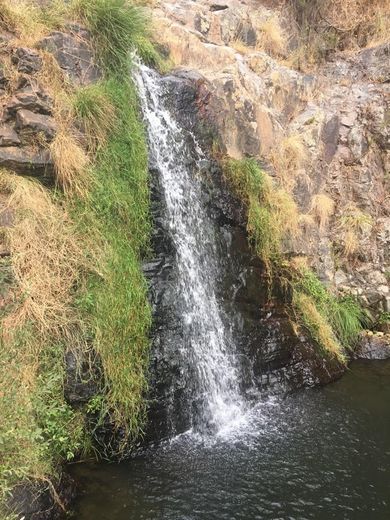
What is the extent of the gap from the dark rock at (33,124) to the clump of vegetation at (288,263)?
8.51 feet

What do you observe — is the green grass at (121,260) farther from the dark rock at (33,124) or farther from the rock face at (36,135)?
the dark rock at (33,124)

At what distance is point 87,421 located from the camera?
3992 mm

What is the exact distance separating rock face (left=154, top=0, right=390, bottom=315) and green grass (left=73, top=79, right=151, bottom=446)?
1672 millimetres

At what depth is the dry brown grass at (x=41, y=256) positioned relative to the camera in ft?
12.8

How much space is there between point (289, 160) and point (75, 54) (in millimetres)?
3754

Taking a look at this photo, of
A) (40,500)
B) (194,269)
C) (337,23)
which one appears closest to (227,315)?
(194,269)

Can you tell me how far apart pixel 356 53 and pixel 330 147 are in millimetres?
2918

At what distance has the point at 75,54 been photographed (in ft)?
18.0

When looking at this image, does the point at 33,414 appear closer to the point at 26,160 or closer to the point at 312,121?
the point at 26,160

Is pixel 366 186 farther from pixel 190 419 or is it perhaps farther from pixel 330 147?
pixel 190 419

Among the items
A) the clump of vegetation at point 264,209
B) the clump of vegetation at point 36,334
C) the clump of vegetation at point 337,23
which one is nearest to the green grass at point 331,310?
the clump of vegetation at point 264,209

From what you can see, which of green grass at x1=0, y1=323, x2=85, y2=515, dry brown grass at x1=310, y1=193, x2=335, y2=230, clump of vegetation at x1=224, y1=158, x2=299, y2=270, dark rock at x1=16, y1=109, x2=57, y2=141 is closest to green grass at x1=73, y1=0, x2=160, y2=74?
dark rock at x1=16, y1=109, x2=57, y2=141

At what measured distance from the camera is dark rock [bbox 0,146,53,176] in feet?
14.5

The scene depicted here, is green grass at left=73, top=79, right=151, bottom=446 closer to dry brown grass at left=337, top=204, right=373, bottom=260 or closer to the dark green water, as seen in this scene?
the dark green water
